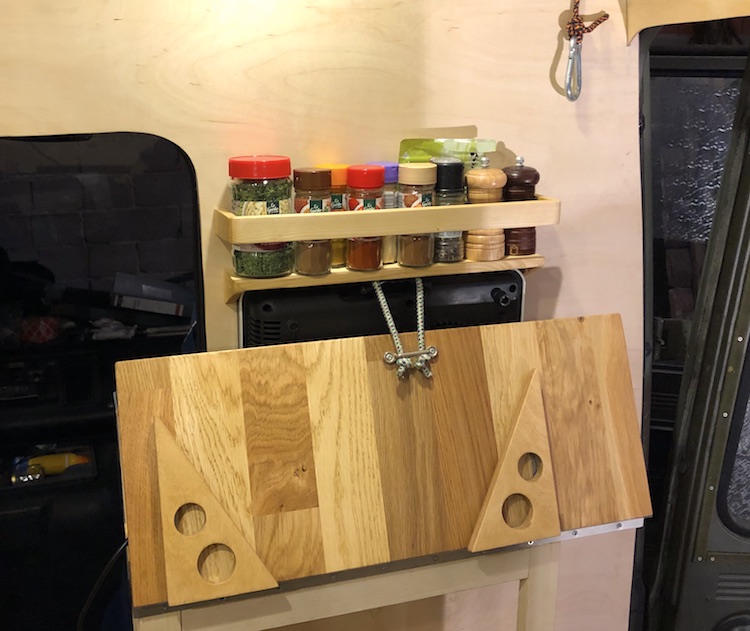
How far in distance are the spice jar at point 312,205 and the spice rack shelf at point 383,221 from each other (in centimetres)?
3

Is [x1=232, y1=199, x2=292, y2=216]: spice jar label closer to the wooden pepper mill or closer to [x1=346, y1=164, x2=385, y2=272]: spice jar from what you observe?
[x1=346, y1=164, x2=385, y2=272]: spice jar

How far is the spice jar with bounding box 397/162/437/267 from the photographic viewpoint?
3.14 feet

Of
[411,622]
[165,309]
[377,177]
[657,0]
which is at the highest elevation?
[657,0]

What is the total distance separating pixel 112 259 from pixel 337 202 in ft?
1.00

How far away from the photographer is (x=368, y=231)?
0.93m

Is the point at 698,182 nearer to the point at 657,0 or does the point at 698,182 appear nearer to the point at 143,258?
the point at 657,0

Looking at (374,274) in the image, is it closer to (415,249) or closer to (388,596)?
(415,249)

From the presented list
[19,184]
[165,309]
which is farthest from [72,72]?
[165,309]

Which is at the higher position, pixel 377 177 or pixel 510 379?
pixel 377 177

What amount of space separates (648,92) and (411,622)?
3.10 ft

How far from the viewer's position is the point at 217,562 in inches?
32.6

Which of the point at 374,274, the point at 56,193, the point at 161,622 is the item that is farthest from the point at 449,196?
the point at 161,622

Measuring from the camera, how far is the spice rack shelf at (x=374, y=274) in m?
0.93

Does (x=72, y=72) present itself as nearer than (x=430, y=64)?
Yes
